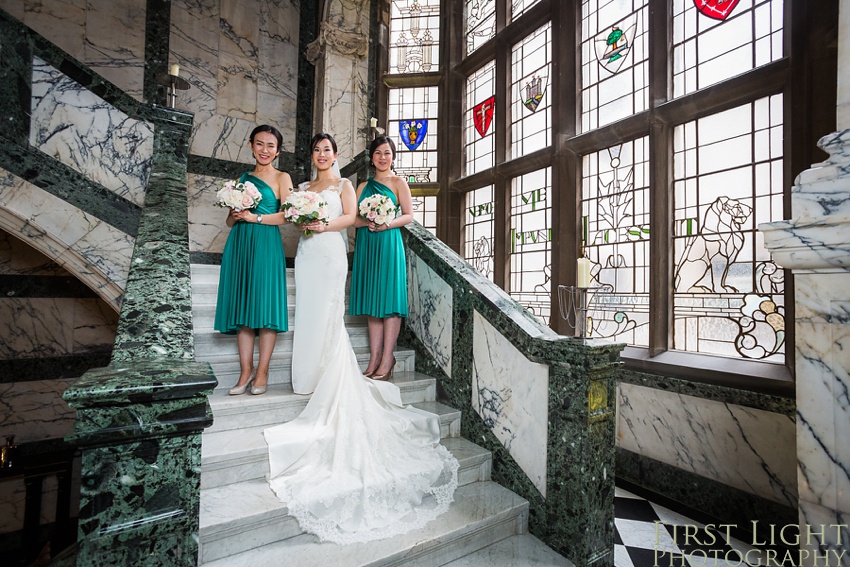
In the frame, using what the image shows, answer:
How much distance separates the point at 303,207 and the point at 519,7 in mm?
4839

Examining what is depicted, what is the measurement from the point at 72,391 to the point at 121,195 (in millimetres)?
3089

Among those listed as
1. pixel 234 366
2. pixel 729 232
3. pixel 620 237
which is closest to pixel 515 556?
pixel 234 366

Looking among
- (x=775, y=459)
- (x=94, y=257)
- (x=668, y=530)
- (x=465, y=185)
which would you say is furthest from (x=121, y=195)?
(x=775, y=459)

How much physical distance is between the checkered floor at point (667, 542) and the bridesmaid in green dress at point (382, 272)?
200cm

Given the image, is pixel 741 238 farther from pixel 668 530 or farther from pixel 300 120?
pixel 300 120

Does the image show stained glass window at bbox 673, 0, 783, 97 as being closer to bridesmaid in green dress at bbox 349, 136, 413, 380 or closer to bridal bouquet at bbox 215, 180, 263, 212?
bridesmaid in green dress at bbox 349, 136, 413, 380

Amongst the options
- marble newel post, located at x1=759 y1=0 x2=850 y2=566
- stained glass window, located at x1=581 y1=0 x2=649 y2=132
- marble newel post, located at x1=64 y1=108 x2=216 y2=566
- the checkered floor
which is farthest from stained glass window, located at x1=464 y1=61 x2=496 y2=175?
marble newel post, located at x1=64 y1=108 x2=216 y2=566

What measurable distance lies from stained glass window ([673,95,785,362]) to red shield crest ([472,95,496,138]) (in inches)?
112

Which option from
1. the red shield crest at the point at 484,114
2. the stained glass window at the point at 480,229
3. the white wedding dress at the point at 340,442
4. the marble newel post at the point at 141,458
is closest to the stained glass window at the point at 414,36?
the red shield crest at the point at 484,114

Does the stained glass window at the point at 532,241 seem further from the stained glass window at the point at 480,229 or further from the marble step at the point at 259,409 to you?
the marble step at the point at 259,409

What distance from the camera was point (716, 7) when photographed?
12.3 feet

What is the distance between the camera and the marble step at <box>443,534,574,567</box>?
2.23 metres

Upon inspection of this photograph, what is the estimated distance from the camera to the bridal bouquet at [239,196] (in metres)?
2.83

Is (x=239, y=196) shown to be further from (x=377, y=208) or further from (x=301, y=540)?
(x=301, y=540)
